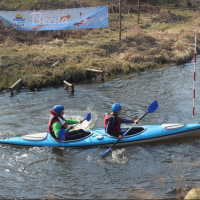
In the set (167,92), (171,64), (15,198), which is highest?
(171,64)

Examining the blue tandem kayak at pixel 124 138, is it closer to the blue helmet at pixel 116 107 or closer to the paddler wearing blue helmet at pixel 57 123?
the paddler wearing blue helmet at pixel 57 123

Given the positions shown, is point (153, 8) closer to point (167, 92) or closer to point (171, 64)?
point (171, 64)

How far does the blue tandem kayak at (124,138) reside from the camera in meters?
6.77

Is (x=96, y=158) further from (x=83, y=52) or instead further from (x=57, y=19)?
(x=57, y=19)

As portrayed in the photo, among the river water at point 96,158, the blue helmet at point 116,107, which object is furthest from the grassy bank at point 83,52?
the blue helmet at point 116,107

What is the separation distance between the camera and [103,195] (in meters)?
4.97

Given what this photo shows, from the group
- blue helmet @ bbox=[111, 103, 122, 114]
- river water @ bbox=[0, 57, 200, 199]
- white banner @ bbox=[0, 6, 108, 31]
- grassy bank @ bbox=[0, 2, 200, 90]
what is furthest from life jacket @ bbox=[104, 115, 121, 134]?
white banner @ bbox=[0, 6, 108, 31]

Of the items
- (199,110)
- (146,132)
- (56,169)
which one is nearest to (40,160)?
(56,169)

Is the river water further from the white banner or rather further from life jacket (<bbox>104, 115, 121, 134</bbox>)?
the white banner

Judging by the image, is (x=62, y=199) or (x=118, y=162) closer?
(x=62, y=199)

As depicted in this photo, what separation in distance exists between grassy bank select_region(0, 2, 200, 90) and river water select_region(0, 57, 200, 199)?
3.83 feet

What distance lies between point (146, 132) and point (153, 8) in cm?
1874

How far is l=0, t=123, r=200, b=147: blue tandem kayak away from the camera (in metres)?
6.77

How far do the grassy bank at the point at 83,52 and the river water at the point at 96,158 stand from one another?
1167 mm
